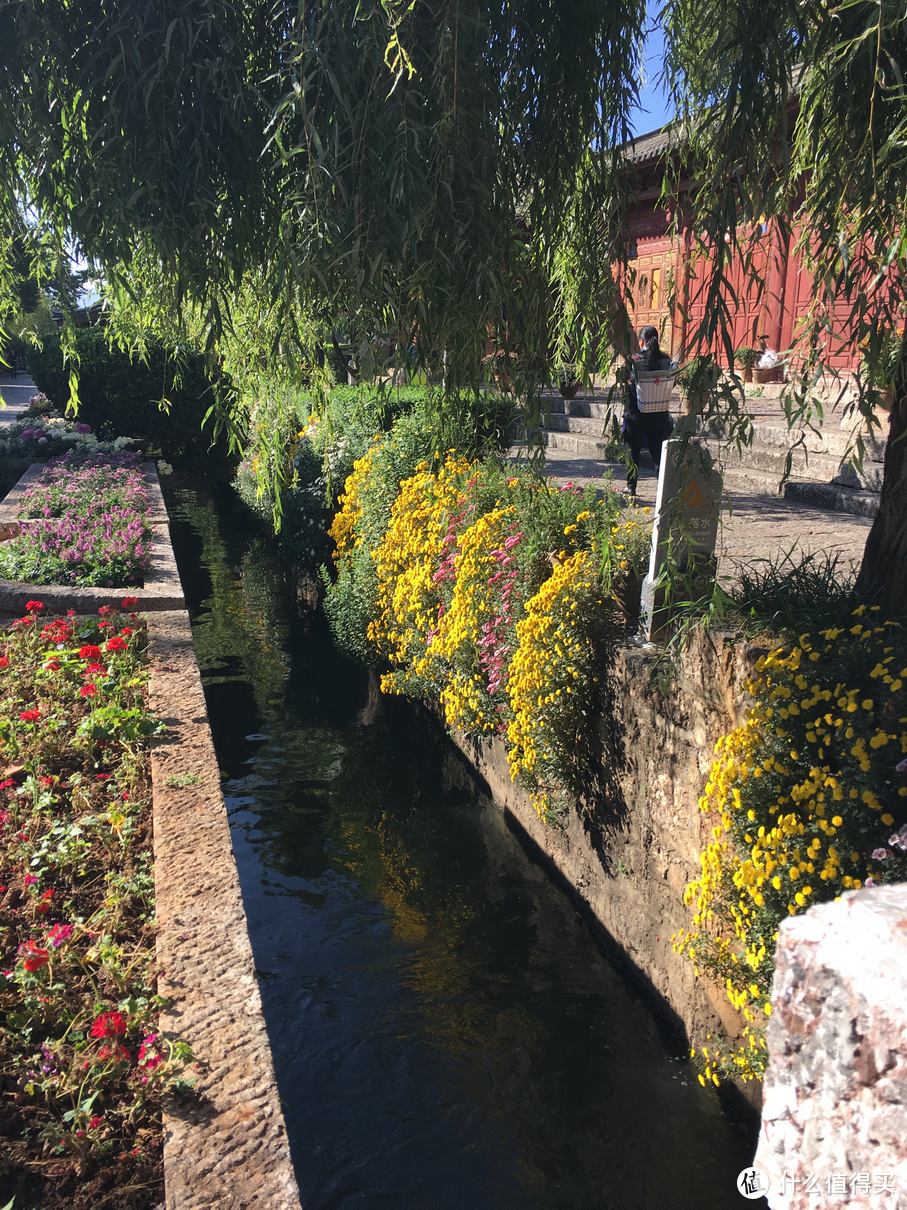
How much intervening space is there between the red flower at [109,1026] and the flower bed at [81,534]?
16.6 ft

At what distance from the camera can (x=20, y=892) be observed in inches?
125

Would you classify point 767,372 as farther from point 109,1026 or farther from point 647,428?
point 109,1026

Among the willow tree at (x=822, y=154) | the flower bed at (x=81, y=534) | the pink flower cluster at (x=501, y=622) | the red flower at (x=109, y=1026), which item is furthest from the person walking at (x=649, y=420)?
the red flower at (x=109, y=1026)

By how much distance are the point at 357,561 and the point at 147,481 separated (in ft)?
19.4

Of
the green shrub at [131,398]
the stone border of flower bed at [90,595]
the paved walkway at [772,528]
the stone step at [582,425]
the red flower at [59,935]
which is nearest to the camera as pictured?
the red flower at [59,935]

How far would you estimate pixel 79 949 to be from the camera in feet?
9.52

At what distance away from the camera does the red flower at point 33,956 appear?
2.59 m

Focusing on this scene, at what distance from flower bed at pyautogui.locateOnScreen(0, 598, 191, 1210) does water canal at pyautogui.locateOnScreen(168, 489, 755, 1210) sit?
3.73ft

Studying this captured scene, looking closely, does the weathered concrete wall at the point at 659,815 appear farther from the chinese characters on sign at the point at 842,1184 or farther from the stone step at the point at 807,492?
the stone step at the point at 807,492

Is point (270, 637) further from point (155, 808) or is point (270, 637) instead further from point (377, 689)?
point (155, 808)

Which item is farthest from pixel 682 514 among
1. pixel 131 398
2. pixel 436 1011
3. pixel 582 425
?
pixel 131 398

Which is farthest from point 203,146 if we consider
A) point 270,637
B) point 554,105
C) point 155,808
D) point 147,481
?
point 147,481

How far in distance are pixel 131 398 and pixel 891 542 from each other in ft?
51.7

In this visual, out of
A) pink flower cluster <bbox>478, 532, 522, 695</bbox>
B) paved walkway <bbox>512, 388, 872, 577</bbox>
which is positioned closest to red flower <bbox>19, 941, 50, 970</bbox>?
pink flower cluster <bbox>478, 532, 522, 695</bbox>
